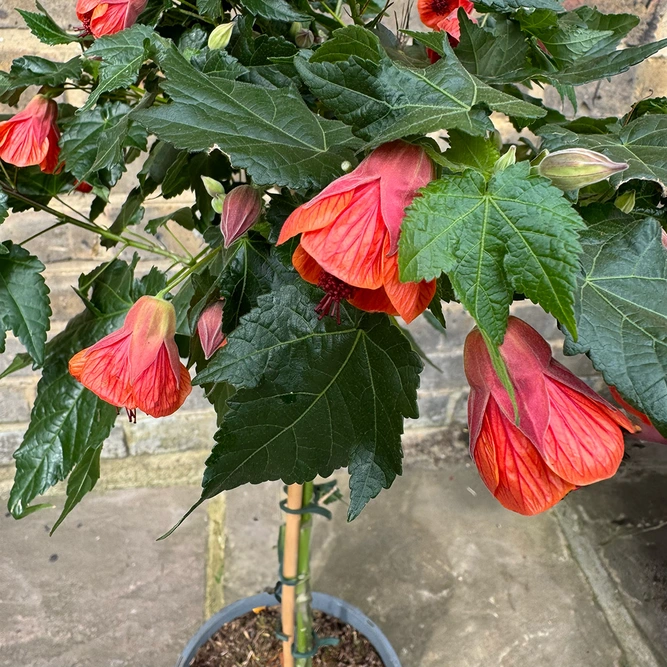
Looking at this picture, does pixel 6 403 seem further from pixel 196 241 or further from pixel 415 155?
pixel 415 155

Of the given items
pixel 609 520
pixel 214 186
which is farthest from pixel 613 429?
pixel 609 520

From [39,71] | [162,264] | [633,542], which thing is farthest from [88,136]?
[633,542]

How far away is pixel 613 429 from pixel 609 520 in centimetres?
88

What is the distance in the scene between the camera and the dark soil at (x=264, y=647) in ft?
2.26

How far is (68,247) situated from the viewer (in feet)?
2.96

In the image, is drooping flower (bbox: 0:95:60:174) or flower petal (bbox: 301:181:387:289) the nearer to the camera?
flower petal (bbox: 301:181:387:289)

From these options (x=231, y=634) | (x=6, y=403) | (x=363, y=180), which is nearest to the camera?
(x=363, y=180)

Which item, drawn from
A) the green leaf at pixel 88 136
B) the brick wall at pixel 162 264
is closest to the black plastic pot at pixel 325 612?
the brick wall at pixel 162 264

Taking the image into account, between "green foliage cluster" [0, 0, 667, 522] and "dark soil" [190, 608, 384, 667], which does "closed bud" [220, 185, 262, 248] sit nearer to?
"green foliage cluster" [0, 0, 667, 522]

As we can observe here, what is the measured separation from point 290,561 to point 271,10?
465 millimetres

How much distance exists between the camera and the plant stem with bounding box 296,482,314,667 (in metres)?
0.57

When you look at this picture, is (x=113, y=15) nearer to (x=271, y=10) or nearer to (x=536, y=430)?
(x=271, y=10)

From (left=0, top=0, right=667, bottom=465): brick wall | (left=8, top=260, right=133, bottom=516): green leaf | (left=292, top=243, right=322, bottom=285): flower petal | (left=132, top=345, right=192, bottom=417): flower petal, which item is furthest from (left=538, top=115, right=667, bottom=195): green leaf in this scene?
(left=0, top=0, right=667, bottom=465): brick wall

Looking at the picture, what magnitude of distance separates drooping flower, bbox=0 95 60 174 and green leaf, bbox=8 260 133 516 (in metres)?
0.09
